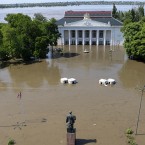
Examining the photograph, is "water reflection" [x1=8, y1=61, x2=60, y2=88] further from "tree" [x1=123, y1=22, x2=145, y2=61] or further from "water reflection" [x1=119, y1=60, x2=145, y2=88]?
"tree" [x1=123, y1=22, x2=145, y2=61]

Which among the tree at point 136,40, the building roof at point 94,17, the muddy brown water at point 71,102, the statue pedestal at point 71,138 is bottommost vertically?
the muddy brown water at point 71,102

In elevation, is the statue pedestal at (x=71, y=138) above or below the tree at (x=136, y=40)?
below

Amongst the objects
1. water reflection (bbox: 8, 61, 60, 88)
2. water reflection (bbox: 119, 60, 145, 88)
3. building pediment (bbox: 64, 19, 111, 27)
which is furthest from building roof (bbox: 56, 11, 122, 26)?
water reflection (bbox: 8, 61, 60, 88)

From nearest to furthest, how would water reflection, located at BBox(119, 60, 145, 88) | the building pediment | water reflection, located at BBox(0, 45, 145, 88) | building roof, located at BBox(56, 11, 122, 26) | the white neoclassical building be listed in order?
water reflection, located at BBox(119, 60, 145, 88) < water reflection, located at BBox(0, 45, 145, 88) < the building pediment < the white neoclassical building < building roof, located at BBox(56, 11, 122, 26)

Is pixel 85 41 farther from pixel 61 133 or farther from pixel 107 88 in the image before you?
pixel 61 133

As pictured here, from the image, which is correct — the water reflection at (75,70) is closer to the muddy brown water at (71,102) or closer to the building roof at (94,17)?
the muddy brown water at (71,102)

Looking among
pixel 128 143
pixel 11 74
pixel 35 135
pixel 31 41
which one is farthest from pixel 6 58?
pixel 128 143

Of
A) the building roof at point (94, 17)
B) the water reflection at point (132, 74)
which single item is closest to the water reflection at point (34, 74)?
the water reflection at point (132, 74)

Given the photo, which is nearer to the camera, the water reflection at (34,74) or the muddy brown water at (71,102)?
the muddy brown water at (71,102)
